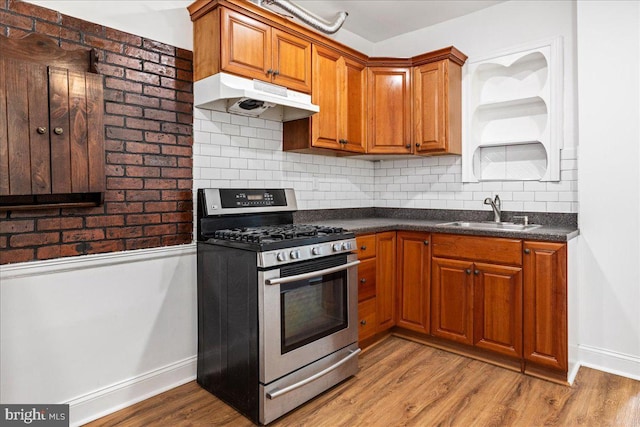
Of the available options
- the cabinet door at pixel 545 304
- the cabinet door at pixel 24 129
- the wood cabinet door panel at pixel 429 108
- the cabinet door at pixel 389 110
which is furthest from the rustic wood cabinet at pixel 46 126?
the cabinet door at pixel 545 304

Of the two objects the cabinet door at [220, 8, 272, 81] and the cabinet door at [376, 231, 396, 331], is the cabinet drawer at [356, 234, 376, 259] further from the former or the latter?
the cabinet door at [220, 8, 272, 81]

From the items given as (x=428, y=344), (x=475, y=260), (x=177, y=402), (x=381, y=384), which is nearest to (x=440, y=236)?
(x=475, y=260)

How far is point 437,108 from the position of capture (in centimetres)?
331

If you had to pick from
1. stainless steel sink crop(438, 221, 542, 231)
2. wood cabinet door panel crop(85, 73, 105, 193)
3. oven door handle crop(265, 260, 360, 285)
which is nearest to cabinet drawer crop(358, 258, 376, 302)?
oven door handle crop(265, 260, 360, 285)

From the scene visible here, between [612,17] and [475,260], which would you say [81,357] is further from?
[612,17]

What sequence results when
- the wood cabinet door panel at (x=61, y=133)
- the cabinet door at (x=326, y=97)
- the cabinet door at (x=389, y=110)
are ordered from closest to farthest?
1. the wood cabinet door panel at (x=61, y=133)
2. the cabinet door at (x=326, y=97)
3. the cabinet door at (x=389, y=110)

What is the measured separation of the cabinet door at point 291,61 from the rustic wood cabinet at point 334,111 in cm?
8

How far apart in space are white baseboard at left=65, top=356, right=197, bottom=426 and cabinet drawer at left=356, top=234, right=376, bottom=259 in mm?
1338

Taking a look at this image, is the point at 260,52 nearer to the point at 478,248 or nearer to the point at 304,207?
the point at 304,207

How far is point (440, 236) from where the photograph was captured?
9.64ft

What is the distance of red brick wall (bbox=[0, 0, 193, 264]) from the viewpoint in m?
1.90

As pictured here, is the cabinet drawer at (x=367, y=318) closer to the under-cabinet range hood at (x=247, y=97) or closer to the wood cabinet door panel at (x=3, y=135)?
the under-cabinet range hood at (x=247, y=97)

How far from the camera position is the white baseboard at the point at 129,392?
207 centimetres

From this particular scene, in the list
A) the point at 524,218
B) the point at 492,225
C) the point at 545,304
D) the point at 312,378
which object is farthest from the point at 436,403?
the point at 524,218
